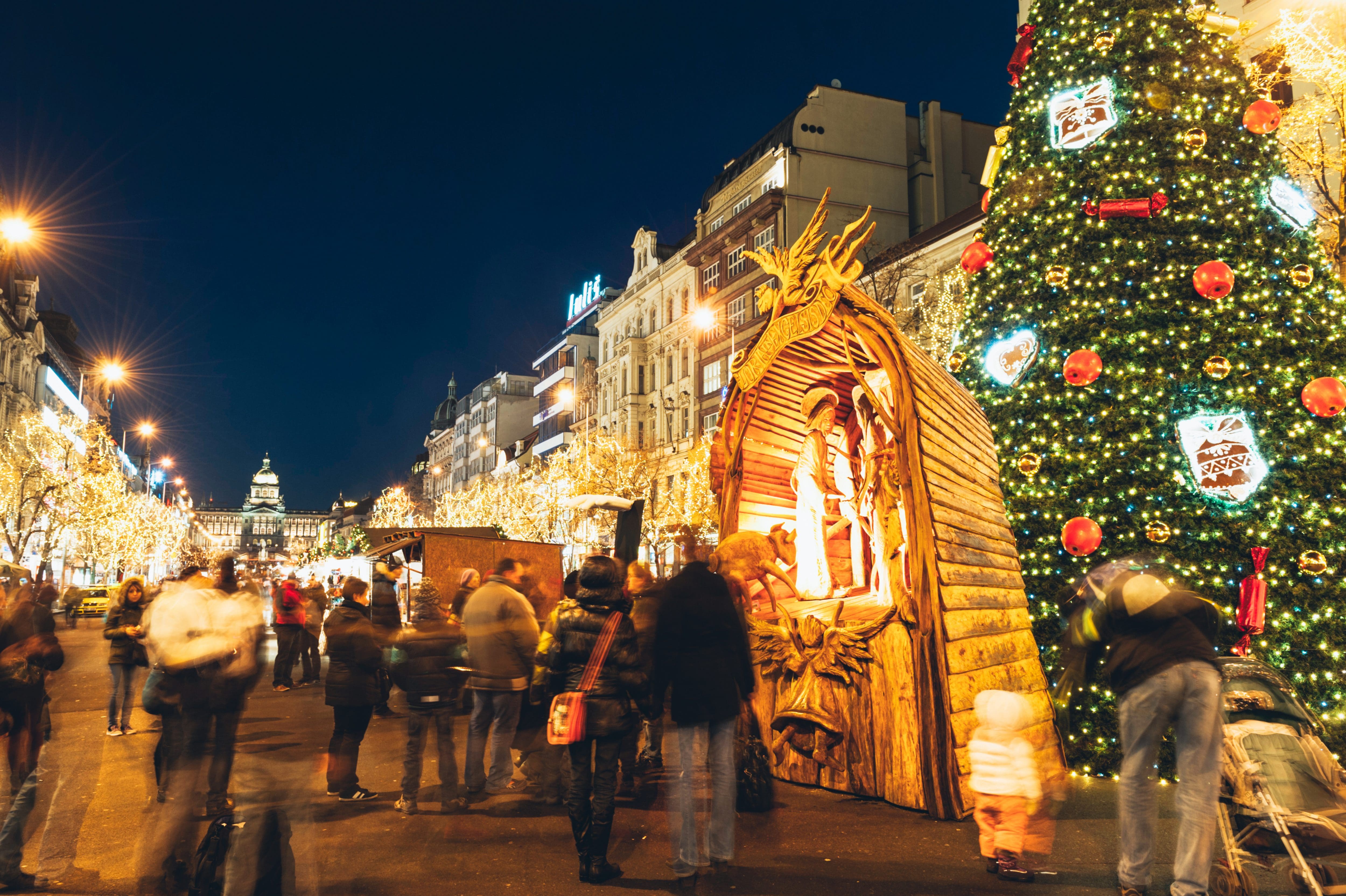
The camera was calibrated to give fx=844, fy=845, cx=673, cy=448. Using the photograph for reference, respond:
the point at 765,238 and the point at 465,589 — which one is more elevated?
the point at 765,238

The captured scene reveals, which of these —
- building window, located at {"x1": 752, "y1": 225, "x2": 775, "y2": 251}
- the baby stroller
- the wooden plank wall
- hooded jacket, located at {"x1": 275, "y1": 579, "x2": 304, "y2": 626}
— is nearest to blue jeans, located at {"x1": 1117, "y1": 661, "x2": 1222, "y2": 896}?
the baby stroller

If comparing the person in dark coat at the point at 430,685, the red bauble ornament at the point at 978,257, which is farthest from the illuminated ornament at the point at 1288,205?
the person in dark coat at the point at 430,685

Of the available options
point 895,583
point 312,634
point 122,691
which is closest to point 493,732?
point 895,583

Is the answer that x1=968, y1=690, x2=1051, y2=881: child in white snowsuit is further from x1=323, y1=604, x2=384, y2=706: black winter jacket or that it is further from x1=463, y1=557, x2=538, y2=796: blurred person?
x1=323, y1=604, x2=384, y2=706: black winter jacket

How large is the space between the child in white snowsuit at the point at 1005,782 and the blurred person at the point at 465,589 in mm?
5582

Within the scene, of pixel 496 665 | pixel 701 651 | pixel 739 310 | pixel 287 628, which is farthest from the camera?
pixel 739 310

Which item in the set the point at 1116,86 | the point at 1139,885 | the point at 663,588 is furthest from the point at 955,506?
the point at 1116,86

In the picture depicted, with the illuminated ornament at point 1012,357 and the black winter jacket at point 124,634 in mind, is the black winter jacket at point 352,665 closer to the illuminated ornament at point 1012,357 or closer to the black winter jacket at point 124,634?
the black winter jacket at point 124,634

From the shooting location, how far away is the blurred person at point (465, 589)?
9211 millimetres

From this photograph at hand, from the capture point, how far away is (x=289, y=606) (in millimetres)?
14109

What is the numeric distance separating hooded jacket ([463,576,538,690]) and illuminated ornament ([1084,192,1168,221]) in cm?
648

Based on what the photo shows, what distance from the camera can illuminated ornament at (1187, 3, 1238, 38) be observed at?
324 inches

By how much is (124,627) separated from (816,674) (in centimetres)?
788

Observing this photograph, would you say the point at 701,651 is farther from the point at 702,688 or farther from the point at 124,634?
the point at 124,634
